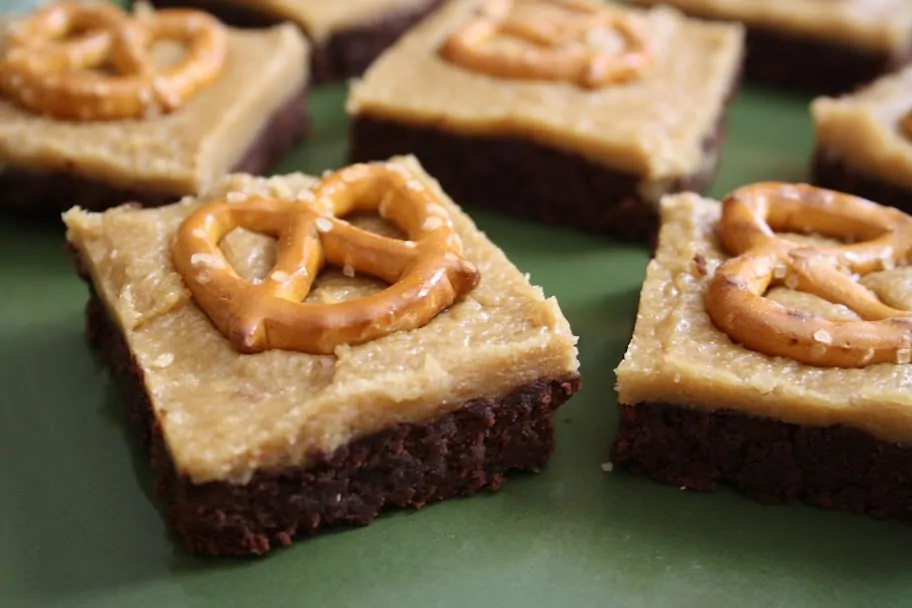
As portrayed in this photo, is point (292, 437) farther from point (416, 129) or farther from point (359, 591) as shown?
point (416, 129)

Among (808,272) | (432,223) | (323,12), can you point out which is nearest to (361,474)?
(432,223)

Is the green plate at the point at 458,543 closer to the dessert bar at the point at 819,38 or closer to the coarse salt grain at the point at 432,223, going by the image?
the coarse salt grain at the point at 432,223

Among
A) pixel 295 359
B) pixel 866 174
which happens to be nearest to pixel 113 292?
pixel 295 359

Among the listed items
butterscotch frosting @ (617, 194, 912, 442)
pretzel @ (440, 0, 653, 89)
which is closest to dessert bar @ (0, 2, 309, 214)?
pretzel @ (440, 0, 653, 89)

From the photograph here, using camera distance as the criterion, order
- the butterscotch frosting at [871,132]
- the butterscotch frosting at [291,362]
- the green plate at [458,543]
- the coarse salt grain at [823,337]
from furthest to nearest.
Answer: the butterscotch frosting at [871,132] → the coarse salt grain at [823,337] → the green plate at [458,543] → the butterscotch frosting at [291,362]

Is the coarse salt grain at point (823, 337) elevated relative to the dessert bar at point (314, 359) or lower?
elevated

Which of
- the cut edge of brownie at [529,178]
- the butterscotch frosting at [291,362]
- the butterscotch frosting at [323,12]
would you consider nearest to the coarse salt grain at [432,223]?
the butterscotch frosting at [291,362]
